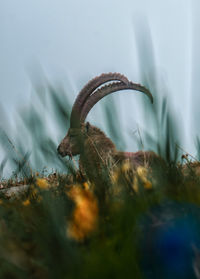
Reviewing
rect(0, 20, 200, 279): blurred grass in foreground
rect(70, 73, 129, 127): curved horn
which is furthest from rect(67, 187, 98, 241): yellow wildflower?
rect(70, 73, 129, 127): curved horn

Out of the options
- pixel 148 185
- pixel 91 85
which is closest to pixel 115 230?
pixel 148 185

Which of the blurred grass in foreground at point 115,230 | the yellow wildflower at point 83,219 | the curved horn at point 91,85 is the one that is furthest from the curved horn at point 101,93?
the yellow wildflower at point 83,219

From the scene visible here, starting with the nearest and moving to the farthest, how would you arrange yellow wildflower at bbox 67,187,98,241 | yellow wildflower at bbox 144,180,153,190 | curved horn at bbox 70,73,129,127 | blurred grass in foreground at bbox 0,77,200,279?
blurred grass in foreground at bbox 0,77,200,279, yellow wildflower at bbox 67,187,98,241, yellow wildflower at bbox 144,180,153,190, curved horn at bbox 70,73,129,127

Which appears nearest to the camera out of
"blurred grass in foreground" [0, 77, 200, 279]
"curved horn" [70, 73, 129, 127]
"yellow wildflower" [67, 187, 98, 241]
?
"blurred grass in foreground" [0, 77, 200, 279]

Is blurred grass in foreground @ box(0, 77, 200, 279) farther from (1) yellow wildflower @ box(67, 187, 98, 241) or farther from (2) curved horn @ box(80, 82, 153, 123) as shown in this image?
(2) curved horn @ box(80, 82, 153, 123)

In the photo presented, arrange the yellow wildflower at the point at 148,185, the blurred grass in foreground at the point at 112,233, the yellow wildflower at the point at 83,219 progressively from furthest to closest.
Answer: the yellow wildflower at the point at 148,185, the yellow wildflower at the point at 83,219, the blurred grass in foreground at the point at 112,233

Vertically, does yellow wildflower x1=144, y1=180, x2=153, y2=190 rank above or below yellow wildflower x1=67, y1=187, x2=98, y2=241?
above

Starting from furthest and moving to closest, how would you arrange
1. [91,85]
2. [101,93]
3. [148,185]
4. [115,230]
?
[101,93]
[91,85]
[148,185]
[115,230]

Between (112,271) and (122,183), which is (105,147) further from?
(112,271)

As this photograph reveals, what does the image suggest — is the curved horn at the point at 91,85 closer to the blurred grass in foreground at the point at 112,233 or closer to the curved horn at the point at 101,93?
the curved horn at the point at 101,93

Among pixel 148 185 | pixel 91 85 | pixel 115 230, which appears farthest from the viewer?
pixel 91 85

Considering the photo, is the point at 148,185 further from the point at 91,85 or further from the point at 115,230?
the point at 91,85
